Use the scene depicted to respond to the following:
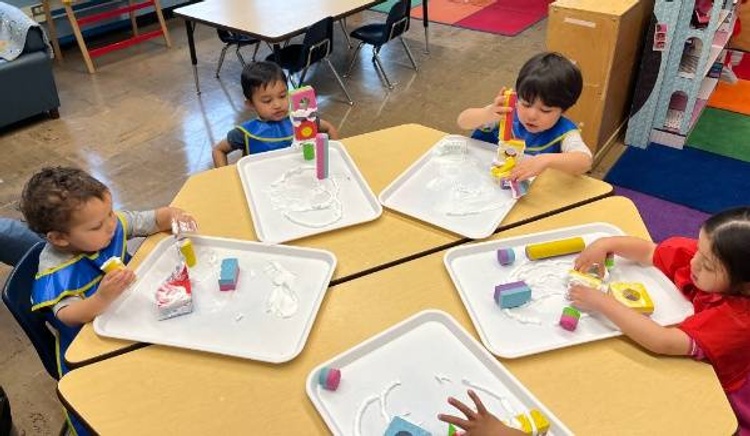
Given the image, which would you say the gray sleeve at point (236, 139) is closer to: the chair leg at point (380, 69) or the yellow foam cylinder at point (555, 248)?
the yellow foam cylinder at point (555, 248)

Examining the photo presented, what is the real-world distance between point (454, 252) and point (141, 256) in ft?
2.56

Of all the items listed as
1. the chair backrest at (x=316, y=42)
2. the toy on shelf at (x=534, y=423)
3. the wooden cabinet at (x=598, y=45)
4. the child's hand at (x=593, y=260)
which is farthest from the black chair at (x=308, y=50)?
the toy on shelf at (x=534, y=423)

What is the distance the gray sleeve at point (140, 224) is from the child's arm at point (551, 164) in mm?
979

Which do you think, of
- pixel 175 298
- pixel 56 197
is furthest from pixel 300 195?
pixel 56 197

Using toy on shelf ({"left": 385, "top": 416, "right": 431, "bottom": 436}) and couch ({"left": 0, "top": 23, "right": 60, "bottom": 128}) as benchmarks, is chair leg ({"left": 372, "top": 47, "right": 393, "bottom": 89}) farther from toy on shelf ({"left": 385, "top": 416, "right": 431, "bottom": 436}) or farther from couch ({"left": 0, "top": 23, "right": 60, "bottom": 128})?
toy on shelf ({"left": 385, "top": 416, "right": 431, "bottom": 436})

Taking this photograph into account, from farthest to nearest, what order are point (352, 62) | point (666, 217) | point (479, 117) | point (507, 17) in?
point (507, 17) < point (352, 62) < point (666, 217) < point (479, 117)

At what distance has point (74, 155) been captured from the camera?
3682 millimetres

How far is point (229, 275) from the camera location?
1362 millimetres

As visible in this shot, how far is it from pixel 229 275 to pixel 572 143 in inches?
43.6

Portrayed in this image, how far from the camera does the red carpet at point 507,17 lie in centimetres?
546

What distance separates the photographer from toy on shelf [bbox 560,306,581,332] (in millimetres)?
1223

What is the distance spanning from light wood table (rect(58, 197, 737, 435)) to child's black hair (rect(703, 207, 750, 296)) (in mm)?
186

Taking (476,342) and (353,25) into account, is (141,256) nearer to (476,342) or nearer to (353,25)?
(476,342)

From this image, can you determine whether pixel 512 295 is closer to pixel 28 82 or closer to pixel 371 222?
pixel 371 222
